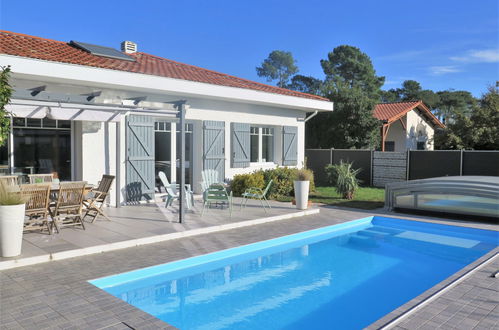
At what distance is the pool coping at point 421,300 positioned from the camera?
3633 mm

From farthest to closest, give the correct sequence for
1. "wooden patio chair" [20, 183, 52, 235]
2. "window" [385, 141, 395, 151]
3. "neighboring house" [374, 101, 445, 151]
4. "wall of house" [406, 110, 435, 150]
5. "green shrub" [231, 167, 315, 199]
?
1. "window" [385, 141, 395, 151]
2. "wall of house" [406, 110, 435, 150]
3. "neighboring house" [374, 101, 445, 151]
4. "green shrub" [231, 167, 315, 199]
5. "wooden patio chair" [20, 183, 52, 235]

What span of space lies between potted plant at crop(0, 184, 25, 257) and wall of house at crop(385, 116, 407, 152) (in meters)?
22.2

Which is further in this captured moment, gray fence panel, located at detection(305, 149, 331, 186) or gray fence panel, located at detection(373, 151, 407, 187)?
gray fence panel, located at detection(305, 149, 331, 186)

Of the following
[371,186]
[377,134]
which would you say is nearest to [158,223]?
[371,186]

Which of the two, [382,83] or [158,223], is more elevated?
[382,83]

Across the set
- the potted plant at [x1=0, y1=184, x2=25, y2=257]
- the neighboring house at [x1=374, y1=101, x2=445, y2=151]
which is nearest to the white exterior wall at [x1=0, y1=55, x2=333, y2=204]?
the potted plant at [x1=0, y1=184, x2=25, y2=257]

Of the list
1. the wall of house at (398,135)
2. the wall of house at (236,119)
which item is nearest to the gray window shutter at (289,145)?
the wall of house at (236,119)

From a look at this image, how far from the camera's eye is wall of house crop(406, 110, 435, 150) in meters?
24.3

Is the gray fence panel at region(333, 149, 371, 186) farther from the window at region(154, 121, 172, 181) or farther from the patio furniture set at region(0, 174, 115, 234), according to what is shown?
the patio furniture set at region(0, 174, 115, 234)

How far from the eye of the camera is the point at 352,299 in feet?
16.3

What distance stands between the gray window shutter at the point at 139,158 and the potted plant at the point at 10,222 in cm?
425

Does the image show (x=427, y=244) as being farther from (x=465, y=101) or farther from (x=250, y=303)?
(x=465, y=101)

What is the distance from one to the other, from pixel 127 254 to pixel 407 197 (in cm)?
726

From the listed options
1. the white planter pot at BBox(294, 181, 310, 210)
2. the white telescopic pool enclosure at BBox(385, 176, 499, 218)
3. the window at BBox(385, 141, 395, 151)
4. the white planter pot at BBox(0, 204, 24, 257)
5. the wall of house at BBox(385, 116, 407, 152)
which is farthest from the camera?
the window at BBox(385, 141, 395, 151)
